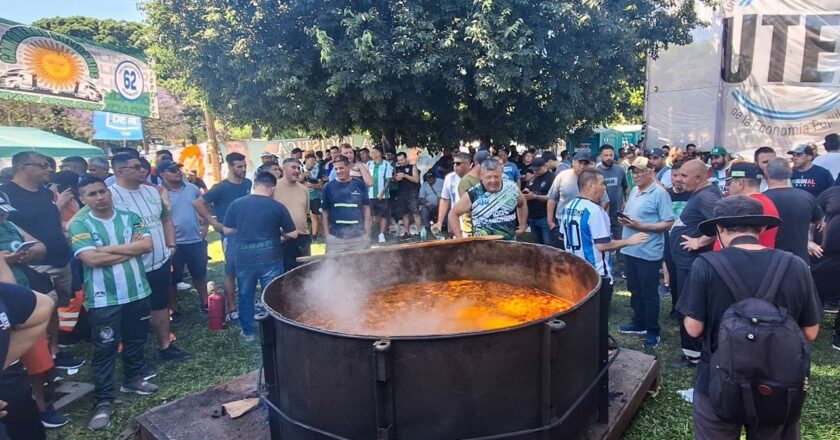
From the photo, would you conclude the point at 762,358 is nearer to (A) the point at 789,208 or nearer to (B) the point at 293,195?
(A) the point at 789,208

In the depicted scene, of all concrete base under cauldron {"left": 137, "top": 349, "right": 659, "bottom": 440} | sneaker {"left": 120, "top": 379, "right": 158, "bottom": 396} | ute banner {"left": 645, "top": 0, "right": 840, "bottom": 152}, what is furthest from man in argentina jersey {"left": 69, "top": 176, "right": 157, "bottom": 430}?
ute banner {"left": 645, "top": 0, "right": 840, "bottom": 152}

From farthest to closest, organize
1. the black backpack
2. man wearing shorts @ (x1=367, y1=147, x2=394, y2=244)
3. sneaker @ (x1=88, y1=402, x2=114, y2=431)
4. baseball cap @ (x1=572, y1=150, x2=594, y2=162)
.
→ man wearing shorts @ (x1=367, y1=147, x2=394, y2=244), baseball cap @ (x1=572, y1=150, x2=594, y2=162), sneaker @ (x1=88, y1=402, x2=114, y2=431), the black backpack

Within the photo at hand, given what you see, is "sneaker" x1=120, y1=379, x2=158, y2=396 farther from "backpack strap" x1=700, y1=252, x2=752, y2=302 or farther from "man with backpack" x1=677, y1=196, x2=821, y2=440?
"backpack strap" x1=700, y1=252, x2=752, y2=302

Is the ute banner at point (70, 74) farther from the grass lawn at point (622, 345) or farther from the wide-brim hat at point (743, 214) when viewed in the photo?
the wide-brim hat at point (743, 214)

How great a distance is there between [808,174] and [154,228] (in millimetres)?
7677

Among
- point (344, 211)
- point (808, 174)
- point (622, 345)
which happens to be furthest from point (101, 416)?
point (808, 174)

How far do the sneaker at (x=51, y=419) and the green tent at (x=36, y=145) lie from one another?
402 inches

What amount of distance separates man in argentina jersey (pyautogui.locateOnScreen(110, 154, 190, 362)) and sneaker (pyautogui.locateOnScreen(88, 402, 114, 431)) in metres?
0.98

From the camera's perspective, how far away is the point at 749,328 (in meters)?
2.03

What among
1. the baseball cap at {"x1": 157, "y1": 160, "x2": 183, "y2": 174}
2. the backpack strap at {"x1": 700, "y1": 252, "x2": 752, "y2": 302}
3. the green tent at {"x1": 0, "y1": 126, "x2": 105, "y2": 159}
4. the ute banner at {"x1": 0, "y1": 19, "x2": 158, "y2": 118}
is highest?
the ute banner at {"x1": 0, "y1": 19, "x2": 158, "y2": 118}

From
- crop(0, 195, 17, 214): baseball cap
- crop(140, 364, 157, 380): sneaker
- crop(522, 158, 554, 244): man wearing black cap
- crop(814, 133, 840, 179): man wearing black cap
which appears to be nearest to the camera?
crop(0, 195, 17, 214): baseball cap

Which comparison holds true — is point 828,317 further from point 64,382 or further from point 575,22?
point 64,382

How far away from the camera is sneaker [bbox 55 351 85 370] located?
4.66 m

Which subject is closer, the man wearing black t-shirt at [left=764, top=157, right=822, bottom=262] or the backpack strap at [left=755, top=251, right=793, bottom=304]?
the backpack strap at [left=755, top=251, right=793, bottom=304]
